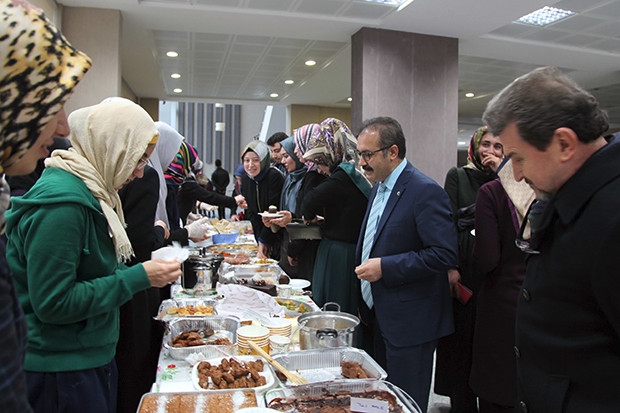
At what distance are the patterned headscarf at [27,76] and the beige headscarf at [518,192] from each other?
1.75m

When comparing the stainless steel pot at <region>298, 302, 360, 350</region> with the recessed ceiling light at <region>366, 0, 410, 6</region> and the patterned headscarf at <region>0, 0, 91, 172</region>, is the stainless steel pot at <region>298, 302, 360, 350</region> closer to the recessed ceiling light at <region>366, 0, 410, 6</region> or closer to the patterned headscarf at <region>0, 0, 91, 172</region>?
the patterned headscarf at <region>0, 0, 91, 172</region>

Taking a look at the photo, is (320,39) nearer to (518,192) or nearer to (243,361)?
(518,192)

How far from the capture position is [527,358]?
1098mm

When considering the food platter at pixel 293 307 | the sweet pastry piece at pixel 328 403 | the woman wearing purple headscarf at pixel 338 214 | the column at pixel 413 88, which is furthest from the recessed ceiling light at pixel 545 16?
the sweet pastry piece at pixel 328 403

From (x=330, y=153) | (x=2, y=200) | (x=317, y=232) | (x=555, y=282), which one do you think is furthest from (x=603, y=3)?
(x=2, y=200)

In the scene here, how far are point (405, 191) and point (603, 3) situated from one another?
14.1ft

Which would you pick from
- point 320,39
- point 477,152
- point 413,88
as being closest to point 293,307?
point 477,152

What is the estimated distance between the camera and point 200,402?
4.05ft

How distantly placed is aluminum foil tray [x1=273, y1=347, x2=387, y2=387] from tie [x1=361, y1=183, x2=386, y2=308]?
586 mm

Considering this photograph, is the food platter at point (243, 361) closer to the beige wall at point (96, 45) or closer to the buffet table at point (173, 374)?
the buffet table at point (173, 374)

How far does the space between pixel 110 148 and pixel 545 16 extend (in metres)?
5.47

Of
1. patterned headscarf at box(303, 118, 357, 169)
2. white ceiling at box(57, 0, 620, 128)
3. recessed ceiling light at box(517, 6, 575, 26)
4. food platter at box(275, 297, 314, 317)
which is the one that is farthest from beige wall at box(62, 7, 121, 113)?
recessed ceiling light at box(517, 6, 575, 26)

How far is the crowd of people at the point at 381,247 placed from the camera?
764mm

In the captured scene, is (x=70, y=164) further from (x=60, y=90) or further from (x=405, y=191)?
(x=405, y=191)
